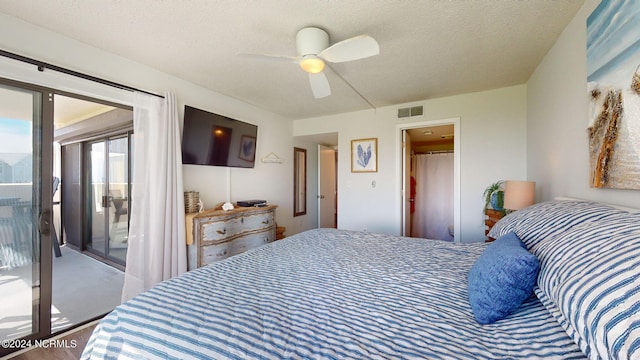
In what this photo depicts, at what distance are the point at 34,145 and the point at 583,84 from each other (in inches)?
159

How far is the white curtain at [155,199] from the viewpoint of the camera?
2471mm

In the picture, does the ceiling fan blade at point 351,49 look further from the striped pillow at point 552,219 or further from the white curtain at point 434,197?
the white curtain at point 434,197

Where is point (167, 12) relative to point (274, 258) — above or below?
above

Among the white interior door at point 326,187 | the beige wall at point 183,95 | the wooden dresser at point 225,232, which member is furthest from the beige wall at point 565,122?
the white interior door at point 326,187

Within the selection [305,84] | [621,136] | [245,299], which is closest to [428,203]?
[305,84]

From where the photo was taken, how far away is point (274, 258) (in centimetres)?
165

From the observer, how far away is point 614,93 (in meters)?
1.25

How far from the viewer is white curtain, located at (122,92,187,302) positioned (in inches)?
97.3

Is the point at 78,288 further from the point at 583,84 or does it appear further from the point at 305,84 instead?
the point at 583,84

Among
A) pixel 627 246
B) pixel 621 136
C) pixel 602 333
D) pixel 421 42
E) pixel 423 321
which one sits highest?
pixel 421 42

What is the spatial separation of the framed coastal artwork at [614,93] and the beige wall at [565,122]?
105mm

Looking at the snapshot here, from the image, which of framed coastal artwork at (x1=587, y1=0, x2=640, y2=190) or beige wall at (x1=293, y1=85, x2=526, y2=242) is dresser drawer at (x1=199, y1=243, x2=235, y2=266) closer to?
beige wall at (x1=293, y1=85, x2=526, y2=242)

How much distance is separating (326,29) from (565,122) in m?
2.01

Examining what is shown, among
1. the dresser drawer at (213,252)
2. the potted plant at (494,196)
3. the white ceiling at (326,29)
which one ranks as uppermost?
the white ceiling at (326,29)
